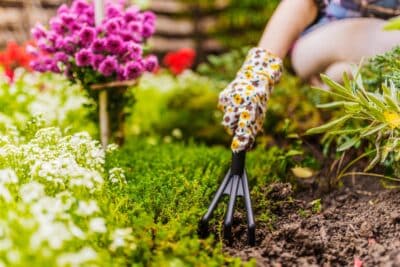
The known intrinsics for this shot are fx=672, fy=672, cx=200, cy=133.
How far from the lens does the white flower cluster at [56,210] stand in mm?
1409

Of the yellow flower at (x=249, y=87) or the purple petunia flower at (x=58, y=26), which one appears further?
the purple petunia flower at (x=58, y=26)

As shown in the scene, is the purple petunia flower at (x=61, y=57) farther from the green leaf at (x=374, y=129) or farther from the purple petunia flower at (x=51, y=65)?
Result: the green leaf at (x=374, y=129)

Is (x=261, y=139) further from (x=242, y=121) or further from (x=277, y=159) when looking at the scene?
(x=242, y=121)

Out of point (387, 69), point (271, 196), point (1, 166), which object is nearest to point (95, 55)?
point (1, 166)

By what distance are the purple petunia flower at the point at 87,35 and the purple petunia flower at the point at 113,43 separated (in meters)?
0.06

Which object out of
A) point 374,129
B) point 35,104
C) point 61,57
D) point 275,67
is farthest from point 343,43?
point 35,104

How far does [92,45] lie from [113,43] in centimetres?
8

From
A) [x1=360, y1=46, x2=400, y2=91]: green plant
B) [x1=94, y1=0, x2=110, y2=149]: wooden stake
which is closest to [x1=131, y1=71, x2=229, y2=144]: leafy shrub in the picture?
[x1=94, y1=0, x2=110, y2=149]: wooden stake

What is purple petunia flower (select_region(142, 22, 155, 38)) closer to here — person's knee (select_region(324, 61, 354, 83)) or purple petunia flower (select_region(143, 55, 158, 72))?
purple petunia flower (select_region(143, 55, 158, 72))

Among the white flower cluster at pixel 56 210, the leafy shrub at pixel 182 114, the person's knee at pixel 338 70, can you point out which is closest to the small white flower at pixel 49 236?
the white flower cluster at pixel 56 210

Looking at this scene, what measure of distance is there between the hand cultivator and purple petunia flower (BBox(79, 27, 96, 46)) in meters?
0.89

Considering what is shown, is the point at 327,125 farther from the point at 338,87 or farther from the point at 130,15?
the point at 130,15

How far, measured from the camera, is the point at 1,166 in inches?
83.0

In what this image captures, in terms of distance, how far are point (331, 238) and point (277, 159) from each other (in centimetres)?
62
